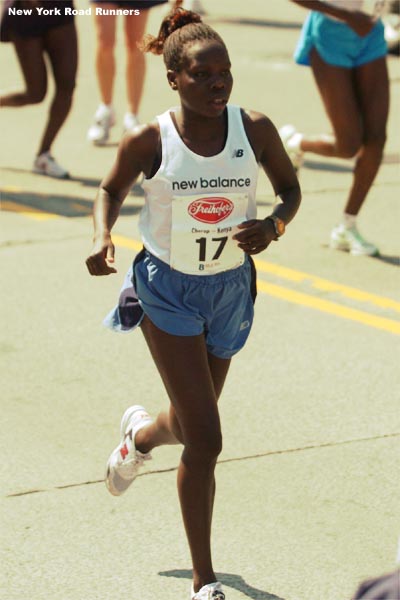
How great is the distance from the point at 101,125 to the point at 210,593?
707 centimetres

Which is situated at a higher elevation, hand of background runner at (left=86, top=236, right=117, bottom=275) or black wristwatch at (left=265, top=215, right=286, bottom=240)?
black wristwatch at (left=265, top=215, right=286, bottom=240)

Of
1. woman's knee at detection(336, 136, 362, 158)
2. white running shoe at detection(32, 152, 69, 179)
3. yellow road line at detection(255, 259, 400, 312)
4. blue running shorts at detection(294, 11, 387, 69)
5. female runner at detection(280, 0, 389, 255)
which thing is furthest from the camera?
white running shoe at detection(32, 152, 69, 179)

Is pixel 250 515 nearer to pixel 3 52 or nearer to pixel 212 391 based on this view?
pixel 212 391

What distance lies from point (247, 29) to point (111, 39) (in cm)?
718

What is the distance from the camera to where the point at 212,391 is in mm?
3885

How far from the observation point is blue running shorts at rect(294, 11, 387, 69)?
23.8ft

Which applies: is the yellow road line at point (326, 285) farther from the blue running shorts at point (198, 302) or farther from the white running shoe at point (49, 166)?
the blue running shorts at point (198, 302)

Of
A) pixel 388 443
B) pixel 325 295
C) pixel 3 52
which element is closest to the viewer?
pixel 388 443

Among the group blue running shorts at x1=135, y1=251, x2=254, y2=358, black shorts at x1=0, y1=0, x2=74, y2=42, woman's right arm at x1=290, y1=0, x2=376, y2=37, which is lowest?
black shorts at x1=0, y1=0, x2=74, y2=42

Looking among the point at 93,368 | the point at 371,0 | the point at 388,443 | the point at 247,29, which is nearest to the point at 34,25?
the point at 371,0

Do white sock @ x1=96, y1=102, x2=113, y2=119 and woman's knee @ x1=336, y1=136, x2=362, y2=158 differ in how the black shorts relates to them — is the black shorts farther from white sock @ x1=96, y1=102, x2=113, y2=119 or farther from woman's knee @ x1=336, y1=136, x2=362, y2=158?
woman's knee @ x1=336, y1=136, x2=362, y2=158

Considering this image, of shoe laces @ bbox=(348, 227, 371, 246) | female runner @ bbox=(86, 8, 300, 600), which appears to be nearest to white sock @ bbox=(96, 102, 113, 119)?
shoe laces @ bbox=(348, 227, 371, 246)

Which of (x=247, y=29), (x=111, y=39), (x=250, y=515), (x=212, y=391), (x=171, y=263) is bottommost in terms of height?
(x=247, y=29)

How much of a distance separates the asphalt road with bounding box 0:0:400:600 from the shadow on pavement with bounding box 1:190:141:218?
0.01 m
